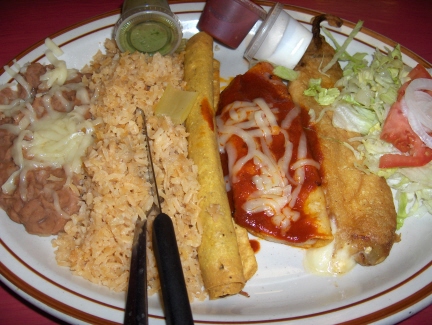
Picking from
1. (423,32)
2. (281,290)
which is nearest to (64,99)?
(281,290)

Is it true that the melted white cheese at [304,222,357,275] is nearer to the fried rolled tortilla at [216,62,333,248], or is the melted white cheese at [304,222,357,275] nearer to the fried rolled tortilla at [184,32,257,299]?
the fried rolled tortilla at [216,62,333,248]

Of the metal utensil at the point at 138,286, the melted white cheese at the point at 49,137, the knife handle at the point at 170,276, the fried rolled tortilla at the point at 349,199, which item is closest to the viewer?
the knife handle at the point at 170,276

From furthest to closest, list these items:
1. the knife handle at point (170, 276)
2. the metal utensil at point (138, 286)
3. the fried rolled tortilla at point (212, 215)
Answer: the fried rolled tortilla at point (212, 215) → the metal utensil at point (138, 286) → the knife handle at point (170, 276)

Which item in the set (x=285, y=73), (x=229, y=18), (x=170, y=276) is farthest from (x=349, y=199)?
(x=229, y=18)

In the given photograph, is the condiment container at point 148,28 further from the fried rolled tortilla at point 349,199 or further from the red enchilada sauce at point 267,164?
the fried rolled tortilla at point 349,199

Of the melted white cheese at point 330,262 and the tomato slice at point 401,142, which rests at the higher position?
the tomato slice at point 401,142

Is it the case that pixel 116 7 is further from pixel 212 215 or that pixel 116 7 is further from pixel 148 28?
pixel 212 215

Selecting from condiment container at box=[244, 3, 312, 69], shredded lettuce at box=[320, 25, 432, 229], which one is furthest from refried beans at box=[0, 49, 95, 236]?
shredded lettuce at box=[320, 25, 432, 229]

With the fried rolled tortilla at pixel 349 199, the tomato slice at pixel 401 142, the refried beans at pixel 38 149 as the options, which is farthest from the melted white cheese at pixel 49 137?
the tomato slice at pixel 401 142
